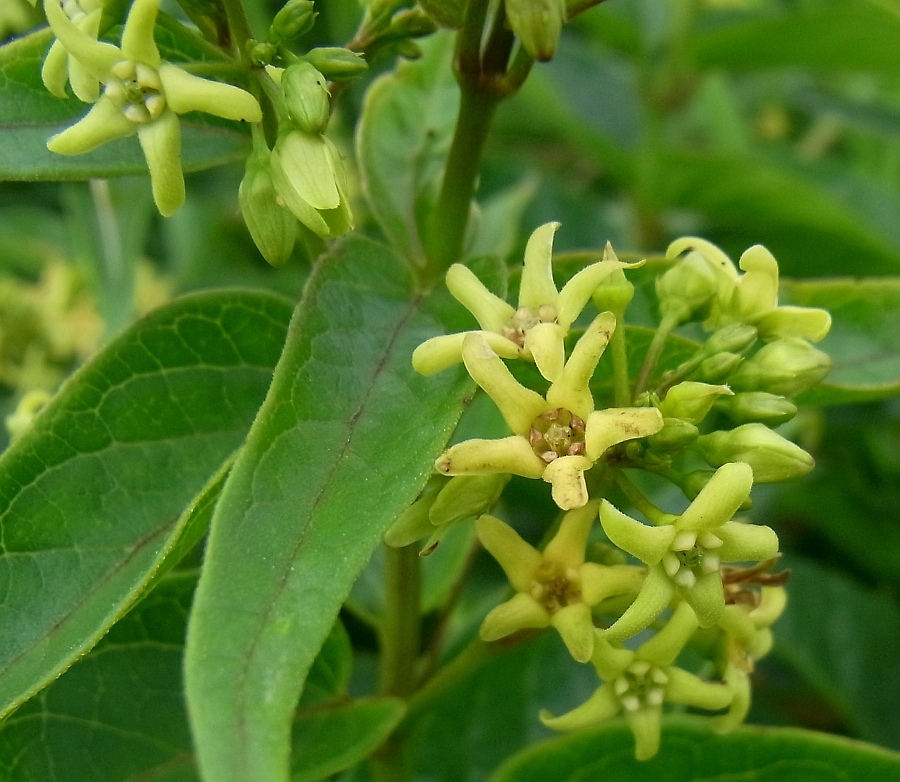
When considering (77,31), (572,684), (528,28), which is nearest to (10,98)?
(77,31)

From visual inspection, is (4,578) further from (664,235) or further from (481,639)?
(664,235)

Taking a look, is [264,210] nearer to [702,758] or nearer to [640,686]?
[640,686]

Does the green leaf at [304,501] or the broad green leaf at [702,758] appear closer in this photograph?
the green leaf at [304,501]

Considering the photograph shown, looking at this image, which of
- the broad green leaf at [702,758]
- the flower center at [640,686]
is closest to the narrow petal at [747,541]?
the flower center at [640,686]

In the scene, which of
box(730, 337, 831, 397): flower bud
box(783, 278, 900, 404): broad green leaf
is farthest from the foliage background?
box(730, 337, 831, 397): flower bud

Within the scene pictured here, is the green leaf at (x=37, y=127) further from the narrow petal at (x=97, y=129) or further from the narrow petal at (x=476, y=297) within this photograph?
the narrow petal at (x=476, y=297)
